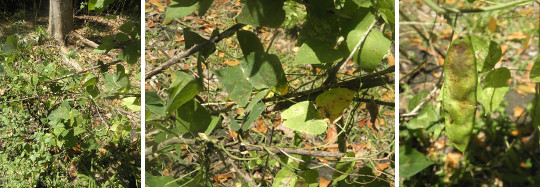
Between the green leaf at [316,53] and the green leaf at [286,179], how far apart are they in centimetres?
23

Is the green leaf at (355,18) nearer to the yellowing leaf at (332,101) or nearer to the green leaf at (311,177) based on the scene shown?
the yellowing leaf at (332,101)

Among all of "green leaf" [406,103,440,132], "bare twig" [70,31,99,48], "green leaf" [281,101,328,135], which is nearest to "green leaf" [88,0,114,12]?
"bare twig" [70,31,99,48]

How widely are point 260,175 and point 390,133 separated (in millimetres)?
265

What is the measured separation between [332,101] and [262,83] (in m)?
0.11

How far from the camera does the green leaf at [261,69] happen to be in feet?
1.73

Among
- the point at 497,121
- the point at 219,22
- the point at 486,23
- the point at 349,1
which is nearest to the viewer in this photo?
the point at 349,1

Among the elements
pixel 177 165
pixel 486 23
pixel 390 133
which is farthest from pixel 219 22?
pixel 486 23

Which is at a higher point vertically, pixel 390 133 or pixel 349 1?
pixel 349 1

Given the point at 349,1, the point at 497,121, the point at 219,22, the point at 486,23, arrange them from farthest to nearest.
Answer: the point at 486,23 → the point at 497,121 → the point at 219,22 → the point at 349,1

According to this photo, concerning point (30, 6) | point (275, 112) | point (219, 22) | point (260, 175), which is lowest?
point (260, 175)

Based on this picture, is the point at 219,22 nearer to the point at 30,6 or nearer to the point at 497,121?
the point at 30,6

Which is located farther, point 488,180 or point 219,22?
point 488,180

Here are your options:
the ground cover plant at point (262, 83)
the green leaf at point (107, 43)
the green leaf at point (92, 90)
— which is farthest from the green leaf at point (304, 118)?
the green leaf at point (92, 90)

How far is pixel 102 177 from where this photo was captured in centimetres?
124
